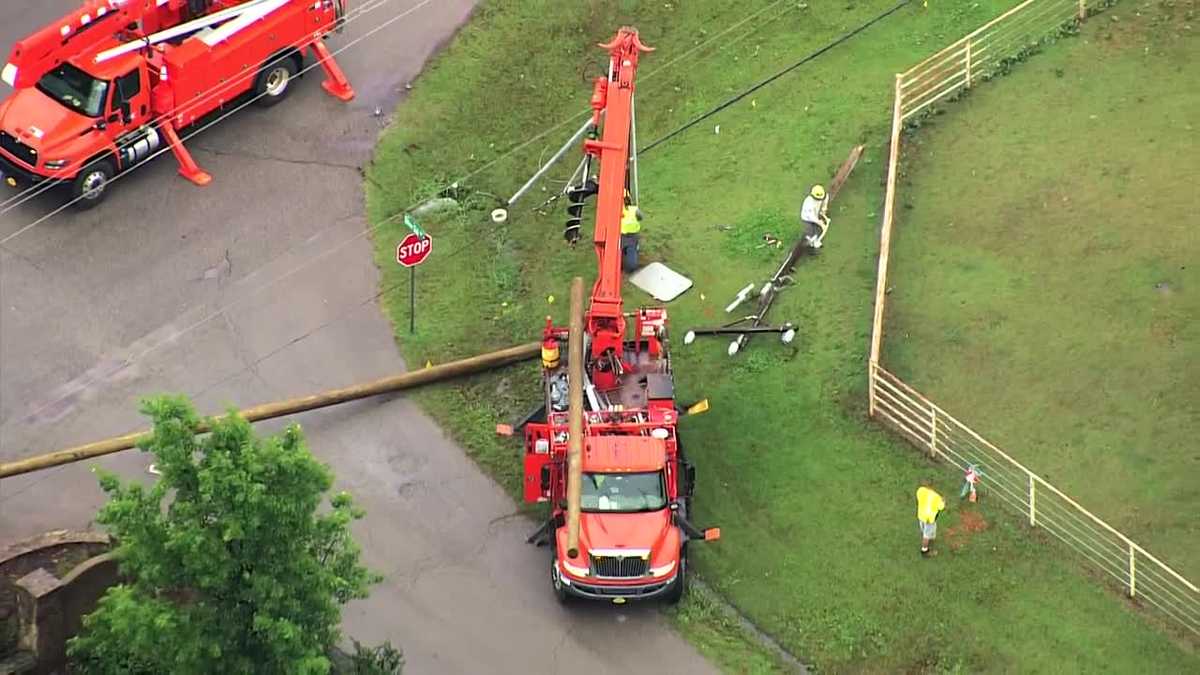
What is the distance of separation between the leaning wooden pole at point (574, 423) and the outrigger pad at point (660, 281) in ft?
14.0

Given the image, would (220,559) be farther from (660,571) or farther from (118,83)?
(118,83)

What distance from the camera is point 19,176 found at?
103 feet

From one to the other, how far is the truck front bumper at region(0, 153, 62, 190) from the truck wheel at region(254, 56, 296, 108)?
185 inches

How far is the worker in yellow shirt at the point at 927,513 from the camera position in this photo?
24.4m

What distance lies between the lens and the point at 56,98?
31547 mm

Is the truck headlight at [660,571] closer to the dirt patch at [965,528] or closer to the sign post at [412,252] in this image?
the dirt patch at [965,528]

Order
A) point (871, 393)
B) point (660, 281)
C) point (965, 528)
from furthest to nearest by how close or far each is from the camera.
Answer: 1. point (660, 281)
2. point (871, 393)
3. point (965, 528)

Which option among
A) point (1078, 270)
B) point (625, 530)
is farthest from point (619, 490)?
point (1078, 270)

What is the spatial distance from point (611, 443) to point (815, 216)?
8023mm

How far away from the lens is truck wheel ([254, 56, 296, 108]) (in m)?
33.8

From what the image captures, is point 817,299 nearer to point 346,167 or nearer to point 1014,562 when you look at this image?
point 1014,562

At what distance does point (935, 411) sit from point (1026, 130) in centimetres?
908

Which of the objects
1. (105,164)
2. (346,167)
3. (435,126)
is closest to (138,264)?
→ (105,164)

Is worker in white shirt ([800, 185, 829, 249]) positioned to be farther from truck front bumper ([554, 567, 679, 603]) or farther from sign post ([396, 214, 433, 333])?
truck front bumper ([554, 567, 679, 603])
